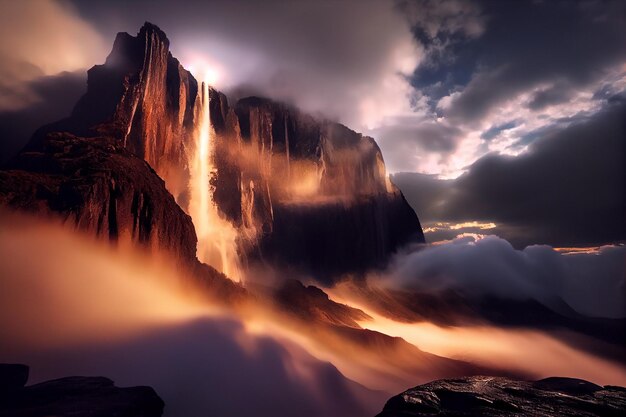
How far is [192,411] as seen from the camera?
60.6 meters

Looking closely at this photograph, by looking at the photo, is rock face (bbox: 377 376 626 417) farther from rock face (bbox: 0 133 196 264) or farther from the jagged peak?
the jagged peak

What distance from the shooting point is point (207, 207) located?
146750 millimetres

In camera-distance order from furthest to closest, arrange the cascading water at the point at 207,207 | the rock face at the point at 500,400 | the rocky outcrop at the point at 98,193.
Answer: the cascading water at the point at 207,207 → the rocky outcrop at the point at 98,193 → the rock face at the point at 500,400

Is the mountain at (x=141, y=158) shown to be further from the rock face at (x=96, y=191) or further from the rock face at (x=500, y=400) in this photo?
the rock face at (x=500, y=400)

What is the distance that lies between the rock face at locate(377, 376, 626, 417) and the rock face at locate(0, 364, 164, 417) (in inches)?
1010

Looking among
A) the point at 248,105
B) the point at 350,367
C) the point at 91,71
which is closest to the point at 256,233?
the point at 248,105

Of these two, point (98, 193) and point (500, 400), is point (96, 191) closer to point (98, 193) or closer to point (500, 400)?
point (98, 193)

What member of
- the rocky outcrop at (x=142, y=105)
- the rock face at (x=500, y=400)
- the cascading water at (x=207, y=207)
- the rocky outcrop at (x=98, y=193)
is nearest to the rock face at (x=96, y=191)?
the rocky outcrop at (x=98, y=193)

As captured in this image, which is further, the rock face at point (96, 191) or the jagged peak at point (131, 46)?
the jagged peak at point (131, 46)

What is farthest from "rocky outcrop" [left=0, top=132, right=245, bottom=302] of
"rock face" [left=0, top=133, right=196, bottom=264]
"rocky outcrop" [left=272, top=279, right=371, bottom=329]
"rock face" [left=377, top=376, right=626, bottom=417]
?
"rock face" [left=377, top=376, right=626, bottom=417]

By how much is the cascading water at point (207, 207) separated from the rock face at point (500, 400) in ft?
378

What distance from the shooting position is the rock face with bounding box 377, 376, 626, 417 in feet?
109

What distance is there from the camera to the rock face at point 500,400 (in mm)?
33375

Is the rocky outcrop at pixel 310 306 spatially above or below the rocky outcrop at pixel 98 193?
below
